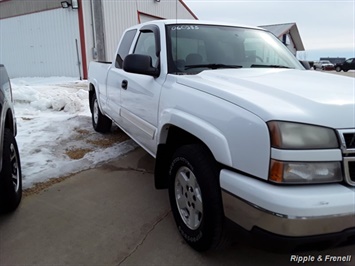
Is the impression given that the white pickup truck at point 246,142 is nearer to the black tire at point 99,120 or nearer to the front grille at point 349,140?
the front grille at point 349,140

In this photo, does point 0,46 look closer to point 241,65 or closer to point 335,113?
point 241,65

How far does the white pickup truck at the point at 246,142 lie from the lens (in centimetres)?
176

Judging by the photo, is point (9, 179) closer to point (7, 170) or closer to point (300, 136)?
point (7, 170)

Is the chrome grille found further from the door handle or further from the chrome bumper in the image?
the door handle

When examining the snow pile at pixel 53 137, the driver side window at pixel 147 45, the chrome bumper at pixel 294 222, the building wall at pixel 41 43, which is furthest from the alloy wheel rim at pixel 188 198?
the building wall at pixel 41 43

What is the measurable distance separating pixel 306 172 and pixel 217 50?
187 cm

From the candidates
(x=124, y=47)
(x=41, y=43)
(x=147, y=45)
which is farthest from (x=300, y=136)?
(x=41, y=43)

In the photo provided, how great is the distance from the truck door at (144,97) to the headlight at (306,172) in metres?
1.48

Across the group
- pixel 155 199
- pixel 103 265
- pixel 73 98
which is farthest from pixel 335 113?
pixel 73 98

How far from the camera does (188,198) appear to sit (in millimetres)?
2514

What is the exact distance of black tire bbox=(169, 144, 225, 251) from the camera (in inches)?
84.7

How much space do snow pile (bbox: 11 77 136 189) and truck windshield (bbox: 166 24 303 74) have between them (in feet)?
6.87

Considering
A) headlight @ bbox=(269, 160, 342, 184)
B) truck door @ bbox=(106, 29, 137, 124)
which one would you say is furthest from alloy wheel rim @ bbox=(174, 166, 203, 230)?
truck door @ bbox=(106, 29, 137, 124)

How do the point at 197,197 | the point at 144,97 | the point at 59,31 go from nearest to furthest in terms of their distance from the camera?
the point at 197,197
the point at 144,97
the point at 59,31
